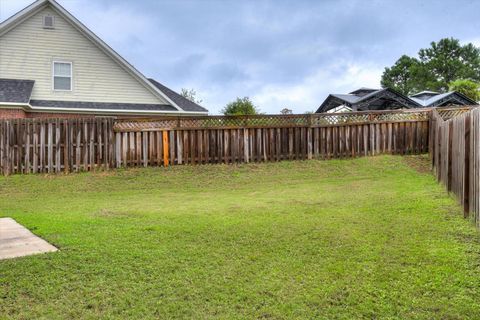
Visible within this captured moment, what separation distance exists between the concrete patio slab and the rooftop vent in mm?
12169

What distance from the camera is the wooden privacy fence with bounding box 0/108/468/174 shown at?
11.1 meters

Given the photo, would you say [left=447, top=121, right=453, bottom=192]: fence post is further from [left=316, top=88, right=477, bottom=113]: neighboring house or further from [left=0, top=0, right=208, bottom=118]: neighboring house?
[left=316, top=88, right=477, bottom=113]: neighboring house

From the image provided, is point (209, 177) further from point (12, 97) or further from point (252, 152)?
point (12, 97)

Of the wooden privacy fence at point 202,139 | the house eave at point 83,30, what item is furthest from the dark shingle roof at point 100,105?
the wooden privacy fence at point 202,139

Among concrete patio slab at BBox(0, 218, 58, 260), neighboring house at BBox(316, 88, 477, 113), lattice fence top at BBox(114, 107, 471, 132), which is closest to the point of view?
concrete patio slab at BBox(0, 218, 58, 260)

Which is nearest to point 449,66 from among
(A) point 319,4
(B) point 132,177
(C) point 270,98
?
(C) point 270,98

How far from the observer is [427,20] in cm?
1440

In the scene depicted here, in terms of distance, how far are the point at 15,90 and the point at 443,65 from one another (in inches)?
2225

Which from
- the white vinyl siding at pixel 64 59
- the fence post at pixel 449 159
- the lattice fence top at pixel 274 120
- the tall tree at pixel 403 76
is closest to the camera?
the fence post at pixel 449 159

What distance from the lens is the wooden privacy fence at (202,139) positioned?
36.6ft

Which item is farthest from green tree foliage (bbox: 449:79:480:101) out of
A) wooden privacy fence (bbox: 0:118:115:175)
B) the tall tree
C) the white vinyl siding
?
wooden privacy fence (bbox: 0:118:115:175)

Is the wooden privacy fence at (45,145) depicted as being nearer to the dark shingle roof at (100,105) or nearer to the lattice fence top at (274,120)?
the lattice fence top at (274,120)

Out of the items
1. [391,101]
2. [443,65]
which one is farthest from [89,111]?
[443,65]

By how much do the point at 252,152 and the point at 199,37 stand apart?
11.4 metres
